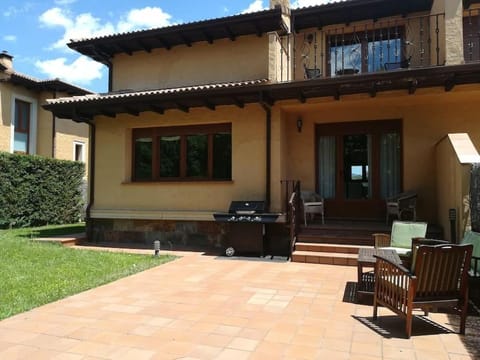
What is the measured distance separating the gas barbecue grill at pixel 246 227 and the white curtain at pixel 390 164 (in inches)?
139

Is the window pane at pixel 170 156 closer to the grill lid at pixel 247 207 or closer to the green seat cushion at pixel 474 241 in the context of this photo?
the grill lid at pixel 247 207

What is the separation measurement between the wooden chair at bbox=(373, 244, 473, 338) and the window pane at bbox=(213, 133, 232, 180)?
6.39 metres

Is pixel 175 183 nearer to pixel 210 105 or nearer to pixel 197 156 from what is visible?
pixel 197 156

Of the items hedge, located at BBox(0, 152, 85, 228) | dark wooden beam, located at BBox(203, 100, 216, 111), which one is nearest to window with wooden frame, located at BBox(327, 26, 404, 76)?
dark wooden beam, located at BBox(203, 100, 216, 111)

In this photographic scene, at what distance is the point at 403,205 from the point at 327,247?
7.79ft

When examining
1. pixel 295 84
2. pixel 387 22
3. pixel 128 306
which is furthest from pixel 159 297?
pixel 387 22

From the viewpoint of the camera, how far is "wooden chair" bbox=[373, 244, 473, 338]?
4.11 m

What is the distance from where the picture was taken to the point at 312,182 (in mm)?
10539

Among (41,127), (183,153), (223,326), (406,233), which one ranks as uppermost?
(41,127)

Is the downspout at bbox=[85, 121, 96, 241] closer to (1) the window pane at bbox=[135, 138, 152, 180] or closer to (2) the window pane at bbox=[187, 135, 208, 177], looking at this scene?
(1) the window pane at bbox=[135, 138, 152, 180]

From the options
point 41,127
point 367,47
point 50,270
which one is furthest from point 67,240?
point 41,127

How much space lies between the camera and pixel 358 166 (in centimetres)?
1049

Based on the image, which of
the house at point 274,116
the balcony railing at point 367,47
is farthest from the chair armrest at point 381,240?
the balcony railing at point 367,47

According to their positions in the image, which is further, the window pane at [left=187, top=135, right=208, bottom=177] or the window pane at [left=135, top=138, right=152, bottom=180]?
the window pane at [left=135, top=138, right=152, bottom=180]
